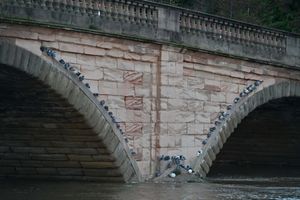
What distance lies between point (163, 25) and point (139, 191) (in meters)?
4.69

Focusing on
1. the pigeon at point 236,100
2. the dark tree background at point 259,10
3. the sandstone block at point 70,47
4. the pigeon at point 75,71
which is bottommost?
the pigeon at point 236,100

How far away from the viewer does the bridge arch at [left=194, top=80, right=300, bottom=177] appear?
2130 centimetres

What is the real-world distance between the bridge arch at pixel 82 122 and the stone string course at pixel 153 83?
0.29 meters

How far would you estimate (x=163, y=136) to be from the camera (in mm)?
19969

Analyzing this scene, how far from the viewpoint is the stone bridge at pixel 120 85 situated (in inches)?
678

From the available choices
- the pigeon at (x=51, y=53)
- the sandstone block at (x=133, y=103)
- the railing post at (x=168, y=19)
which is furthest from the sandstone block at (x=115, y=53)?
the pigeon at (x=51, y=53)

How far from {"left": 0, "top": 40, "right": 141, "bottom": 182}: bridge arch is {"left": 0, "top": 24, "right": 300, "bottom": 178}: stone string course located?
0.29 meters

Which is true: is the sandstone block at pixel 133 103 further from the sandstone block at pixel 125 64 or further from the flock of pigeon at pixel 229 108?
the flock of pigeon at pixel 229 108

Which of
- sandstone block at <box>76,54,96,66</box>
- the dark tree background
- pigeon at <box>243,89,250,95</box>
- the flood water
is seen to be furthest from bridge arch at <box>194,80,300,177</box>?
the dark tree background

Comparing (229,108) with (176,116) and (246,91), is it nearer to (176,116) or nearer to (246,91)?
(246,91)

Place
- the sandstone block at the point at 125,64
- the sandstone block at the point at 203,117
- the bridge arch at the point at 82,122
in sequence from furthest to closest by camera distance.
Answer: the sandstone block at the point at 203,117
the sandstone block at the point at 125,64
the bridge arch at the point at 82,122

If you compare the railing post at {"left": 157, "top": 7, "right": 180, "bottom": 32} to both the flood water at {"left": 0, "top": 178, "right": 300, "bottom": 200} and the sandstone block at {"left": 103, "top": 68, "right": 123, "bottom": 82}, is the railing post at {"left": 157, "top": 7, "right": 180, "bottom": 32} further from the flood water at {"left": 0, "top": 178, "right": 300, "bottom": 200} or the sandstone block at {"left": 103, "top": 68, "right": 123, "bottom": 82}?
the flood water at {"left": 0, "top": 178, "right": 300, "bottom": 200}

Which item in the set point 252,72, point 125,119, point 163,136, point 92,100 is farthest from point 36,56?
point 252,72

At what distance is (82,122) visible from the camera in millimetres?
18188
